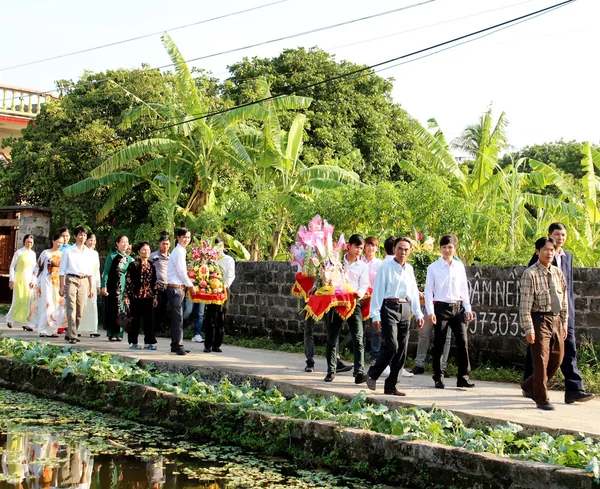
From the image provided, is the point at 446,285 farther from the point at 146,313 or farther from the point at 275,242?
the point at 275,242

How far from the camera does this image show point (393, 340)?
8461mm

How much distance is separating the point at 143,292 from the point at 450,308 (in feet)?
16.5

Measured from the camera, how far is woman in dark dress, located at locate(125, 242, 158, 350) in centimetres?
1228

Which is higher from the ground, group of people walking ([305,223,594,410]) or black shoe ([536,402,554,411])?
group of people walking ([305,223,594,410])

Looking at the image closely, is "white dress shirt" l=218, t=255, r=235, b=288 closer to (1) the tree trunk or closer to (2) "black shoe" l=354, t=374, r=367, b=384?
(2) "black shoe" l=354, t=374, r=367, b=384

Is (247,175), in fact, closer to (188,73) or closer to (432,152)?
(188,73)

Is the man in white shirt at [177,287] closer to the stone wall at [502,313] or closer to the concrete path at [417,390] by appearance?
the concrete path at [417,390]

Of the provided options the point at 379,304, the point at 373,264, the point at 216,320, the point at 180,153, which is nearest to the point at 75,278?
the point at 216,320

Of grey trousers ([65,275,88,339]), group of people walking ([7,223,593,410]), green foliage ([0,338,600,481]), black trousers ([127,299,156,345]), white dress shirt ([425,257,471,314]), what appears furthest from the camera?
grey trousers ([65,275,88,339])

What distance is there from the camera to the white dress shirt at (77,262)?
1308 centimetres

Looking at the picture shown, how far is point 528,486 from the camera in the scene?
5.17 metres

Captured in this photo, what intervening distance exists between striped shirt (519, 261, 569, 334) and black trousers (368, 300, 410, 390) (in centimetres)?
125

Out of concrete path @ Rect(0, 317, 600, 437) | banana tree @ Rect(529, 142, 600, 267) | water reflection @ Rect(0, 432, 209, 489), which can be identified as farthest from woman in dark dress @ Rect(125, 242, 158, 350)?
banana tree @ Rect(529, 142, 600, 267)

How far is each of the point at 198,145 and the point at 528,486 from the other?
17.5 metres
